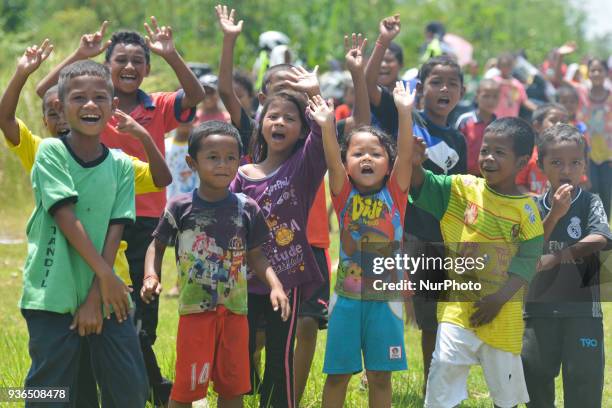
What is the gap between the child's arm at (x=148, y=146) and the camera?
4473 millimetres

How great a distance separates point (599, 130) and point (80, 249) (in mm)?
7790

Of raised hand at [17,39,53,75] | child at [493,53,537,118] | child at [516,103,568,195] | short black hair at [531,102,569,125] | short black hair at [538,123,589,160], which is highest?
child at [493,53,537,118]

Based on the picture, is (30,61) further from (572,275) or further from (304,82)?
(572,275)

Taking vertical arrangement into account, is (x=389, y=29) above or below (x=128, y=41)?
above

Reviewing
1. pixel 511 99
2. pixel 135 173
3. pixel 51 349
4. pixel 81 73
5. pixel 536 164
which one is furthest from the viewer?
pixel 511 99

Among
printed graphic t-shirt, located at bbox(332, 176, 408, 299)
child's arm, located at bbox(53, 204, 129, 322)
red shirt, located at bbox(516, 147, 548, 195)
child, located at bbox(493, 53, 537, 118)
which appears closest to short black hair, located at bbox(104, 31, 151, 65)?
printed graphic t-shirt, located at bbox(332, 176, 408, 299)

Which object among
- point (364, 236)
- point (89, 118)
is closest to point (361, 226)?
point (364, 236)

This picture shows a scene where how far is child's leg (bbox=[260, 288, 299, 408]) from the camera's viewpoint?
4.96m

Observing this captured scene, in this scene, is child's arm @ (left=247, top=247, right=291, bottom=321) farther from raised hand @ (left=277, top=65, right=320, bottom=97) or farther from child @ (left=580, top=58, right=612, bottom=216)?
child @ (left=580, top=58, right=612, bottom=216)

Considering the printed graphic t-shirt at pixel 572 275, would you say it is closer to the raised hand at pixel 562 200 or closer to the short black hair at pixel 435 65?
the raised hand at pixel 562 200

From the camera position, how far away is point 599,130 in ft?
35.0

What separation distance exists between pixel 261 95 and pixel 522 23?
39817 millimetres

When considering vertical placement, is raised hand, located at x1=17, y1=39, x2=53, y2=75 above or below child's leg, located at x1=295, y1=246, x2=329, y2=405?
above

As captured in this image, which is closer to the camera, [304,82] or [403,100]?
[403,100]
